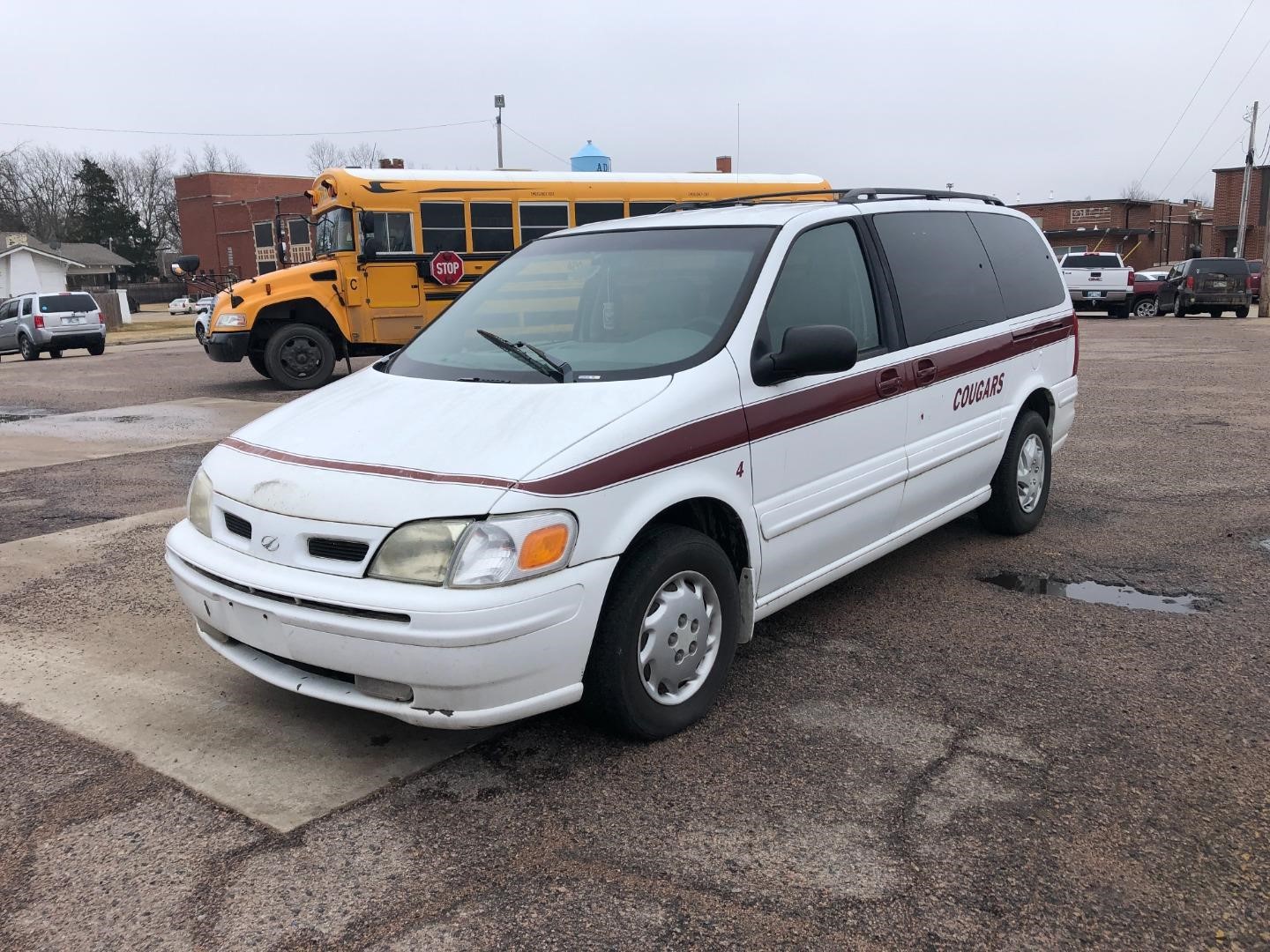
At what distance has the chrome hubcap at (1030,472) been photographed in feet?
18.7

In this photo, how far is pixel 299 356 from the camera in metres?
14.2

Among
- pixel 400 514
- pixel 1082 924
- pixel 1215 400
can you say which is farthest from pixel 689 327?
pixel 1215 400

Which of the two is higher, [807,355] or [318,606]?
[807,355]

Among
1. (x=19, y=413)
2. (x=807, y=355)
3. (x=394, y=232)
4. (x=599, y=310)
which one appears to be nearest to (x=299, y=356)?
(x=394, y=232)

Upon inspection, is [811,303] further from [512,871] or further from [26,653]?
[26,653]

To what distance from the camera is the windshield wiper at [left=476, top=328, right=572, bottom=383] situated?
3.69 meters

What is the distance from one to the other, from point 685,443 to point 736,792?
113 cm

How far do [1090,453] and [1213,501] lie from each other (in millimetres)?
1792

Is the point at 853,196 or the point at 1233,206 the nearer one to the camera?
the point at 853,196

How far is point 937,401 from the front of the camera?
472 cm

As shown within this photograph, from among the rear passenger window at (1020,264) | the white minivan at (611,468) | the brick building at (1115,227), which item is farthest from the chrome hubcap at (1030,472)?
the brick building at (1115,227)

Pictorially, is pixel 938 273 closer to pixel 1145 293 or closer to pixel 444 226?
pixel 444 226

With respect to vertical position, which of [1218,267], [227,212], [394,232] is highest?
[227,212]

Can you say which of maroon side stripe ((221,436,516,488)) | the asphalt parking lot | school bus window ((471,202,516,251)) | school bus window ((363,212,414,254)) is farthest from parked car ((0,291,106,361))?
maroon side stripe ((221,436,516,488))
